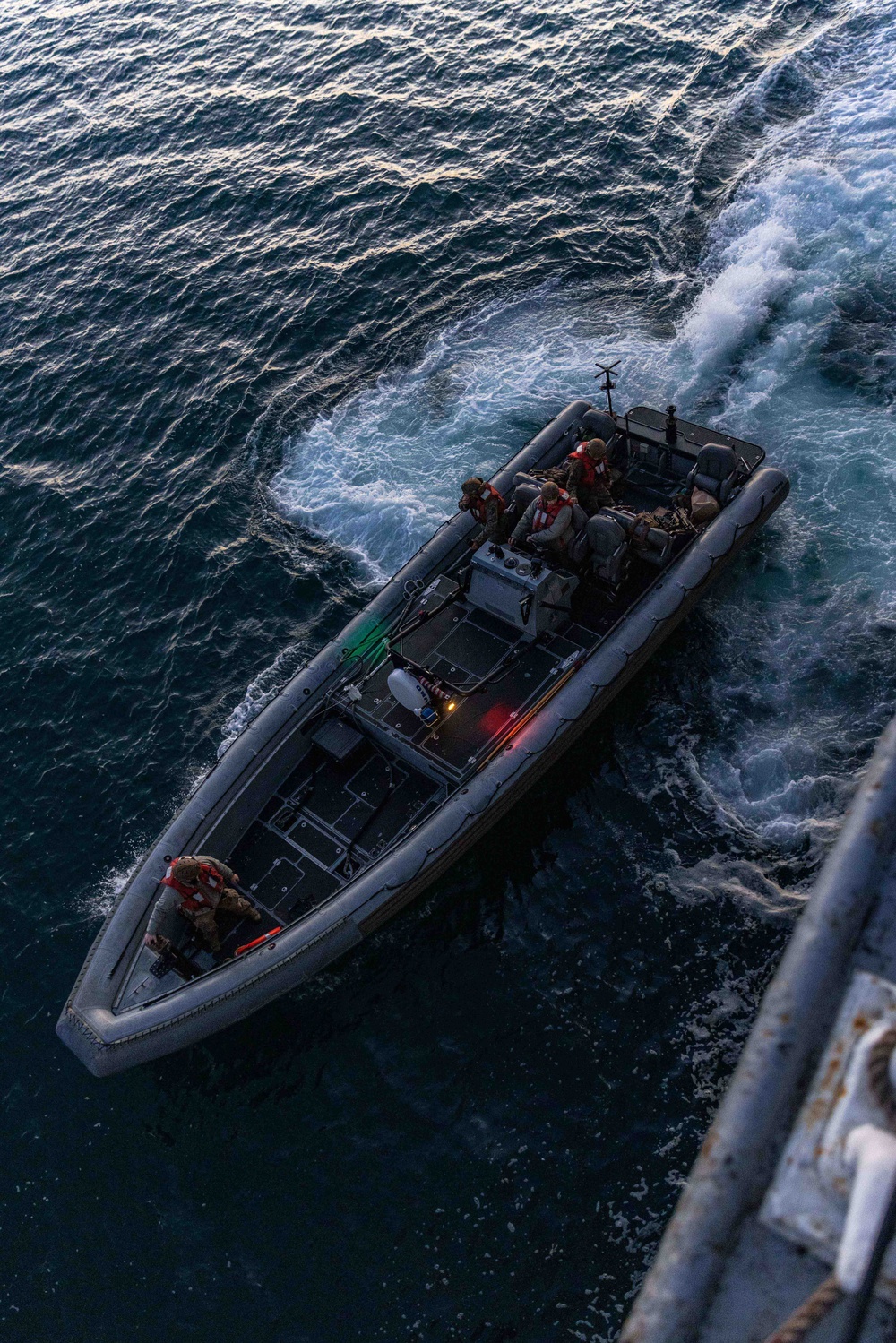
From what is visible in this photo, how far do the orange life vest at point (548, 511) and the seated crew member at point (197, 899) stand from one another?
7.99 metres

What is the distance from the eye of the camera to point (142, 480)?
22.6 meters

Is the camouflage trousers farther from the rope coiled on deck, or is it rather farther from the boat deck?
the rope coiled on deck

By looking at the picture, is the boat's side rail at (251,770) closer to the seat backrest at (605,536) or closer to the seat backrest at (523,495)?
the seat backrest at (523,495)

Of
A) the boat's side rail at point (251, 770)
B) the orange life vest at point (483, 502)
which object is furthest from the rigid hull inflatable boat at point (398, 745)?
the orange life vest at point (483, 502)

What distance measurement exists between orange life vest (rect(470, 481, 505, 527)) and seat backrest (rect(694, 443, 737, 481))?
14.0ft

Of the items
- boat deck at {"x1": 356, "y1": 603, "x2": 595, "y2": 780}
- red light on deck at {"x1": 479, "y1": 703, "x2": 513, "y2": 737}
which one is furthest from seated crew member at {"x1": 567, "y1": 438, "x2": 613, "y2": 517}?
red light on deck at {"x1": 479, "y1": 703, "x2": 513, "y2": 737}

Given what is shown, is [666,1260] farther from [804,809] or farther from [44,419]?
[44,419]

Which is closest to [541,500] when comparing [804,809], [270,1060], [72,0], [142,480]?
[804,809]

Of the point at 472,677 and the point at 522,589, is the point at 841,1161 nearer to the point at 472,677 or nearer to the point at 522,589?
the point at 472,677

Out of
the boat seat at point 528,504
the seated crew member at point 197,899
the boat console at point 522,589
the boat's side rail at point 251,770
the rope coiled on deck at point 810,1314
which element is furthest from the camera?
the boat seat at point 528,504

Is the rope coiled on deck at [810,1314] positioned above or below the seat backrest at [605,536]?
below

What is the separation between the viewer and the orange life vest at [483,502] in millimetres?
16391

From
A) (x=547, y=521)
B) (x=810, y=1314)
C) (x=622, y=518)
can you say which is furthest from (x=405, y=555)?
(x=810, y=1314)

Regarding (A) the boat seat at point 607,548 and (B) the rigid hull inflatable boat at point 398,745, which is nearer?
(B) the rigid hull inflatable boat at point 398,745
